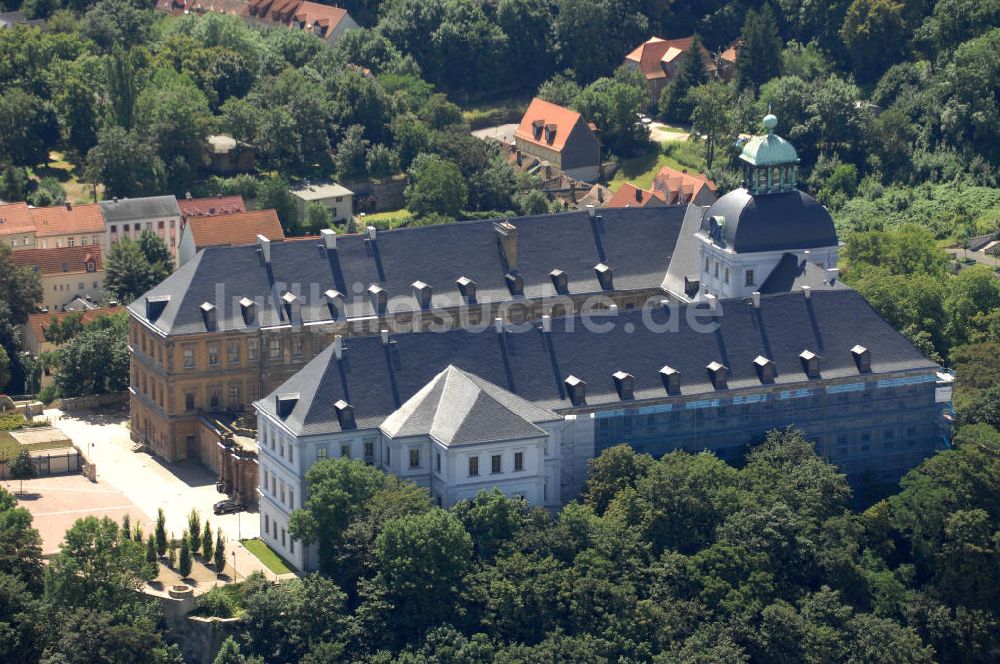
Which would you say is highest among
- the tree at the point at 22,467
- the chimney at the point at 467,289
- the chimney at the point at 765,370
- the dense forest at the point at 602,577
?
the chimney at the point at 467,289

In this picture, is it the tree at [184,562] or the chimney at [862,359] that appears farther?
the chimney at [862,359]

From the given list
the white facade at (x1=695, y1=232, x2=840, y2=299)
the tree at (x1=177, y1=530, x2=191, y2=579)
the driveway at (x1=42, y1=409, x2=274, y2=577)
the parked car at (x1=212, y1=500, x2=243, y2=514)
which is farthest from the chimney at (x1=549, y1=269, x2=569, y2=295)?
the tree at (x1=177, y1=530, x2=191, y2=579)

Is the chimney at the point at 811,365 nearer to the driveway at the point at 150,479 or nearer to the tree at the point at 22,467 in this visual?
the driveway at the point at 150,479

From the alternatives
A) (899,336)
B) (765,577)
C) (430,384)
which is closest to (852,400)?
(899,336)

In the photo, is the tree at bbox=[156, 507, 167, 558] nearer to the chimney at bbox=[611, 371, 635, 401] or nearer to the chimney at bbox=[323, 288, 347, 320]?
the chimney at bbox=[323, 288, 347, 320]

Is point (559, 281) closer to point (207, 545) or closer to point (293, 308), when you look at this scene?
point (293, 308)

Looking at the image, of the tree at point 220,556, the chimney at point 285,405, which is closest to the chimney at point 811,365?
the chimney at point 285,405
